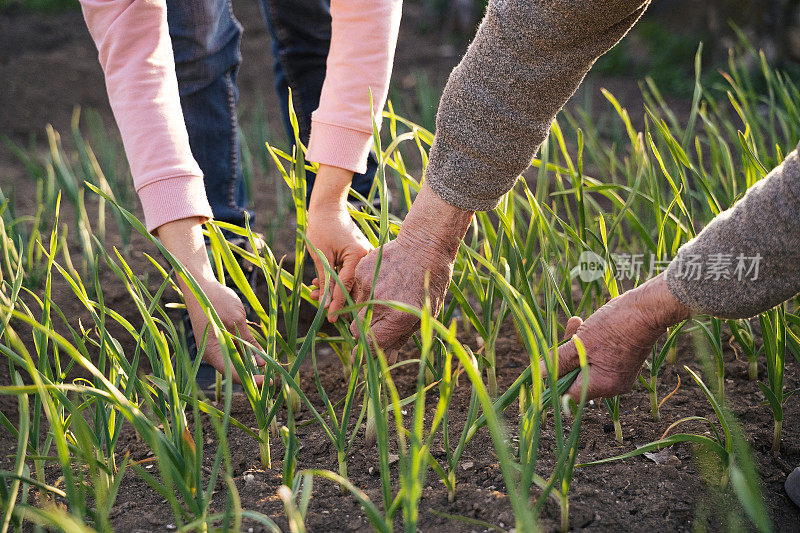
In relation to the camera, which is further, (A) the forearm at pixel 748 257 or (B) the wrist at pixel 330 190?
(B) the wrist at pixel 330 190

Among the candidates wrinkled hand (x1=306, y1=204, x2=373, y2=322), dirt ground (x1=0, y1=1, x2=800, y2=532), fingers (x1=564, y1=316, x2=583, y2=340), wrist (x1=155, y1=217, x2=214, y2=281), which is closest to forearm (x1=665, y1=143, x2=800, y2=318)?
fingers (x1=564, y1=316, x2=583, y2=340)

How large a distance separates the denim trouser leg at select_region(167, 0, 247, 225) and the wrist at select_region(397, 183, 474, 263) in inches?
24.6

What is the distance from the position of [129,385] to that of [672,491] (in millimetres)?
700

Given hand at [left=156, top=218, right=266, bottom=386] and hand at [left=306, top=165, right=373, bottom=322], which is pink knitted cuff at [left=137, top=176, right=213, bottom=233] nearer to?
hand at [left=156, top=218, right=266, bottom=386]

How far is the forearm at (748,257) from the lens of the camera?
773mm

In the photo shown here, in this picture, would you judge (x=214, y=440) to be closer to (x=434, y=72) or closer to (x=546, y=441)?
(x=546, y=441)

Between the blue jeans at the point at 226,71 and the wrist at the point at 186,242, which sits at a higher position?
the blue jeans at the point at 226,71

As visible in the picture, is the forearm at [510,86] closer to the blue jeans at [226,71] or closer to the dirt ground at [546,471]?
the dirt ground at [546,471]

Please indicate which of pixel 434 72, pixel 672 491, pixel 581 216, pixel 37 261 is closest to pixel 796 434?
pixel 672 491

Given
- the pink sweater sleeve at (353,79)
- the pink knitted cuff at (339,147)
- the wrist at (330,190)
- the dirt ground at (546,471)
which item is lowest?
the dirt ground at (546,471)

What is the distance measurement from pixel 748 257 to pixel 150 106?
33.1 inches

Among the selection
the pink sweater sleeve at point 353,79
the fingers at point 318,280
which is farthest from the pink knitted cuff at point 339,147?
the fingers at point 318,280

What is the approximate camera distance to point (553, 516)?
33.7 inches

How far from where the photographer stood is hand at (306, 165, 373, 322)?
1193 millimetres
